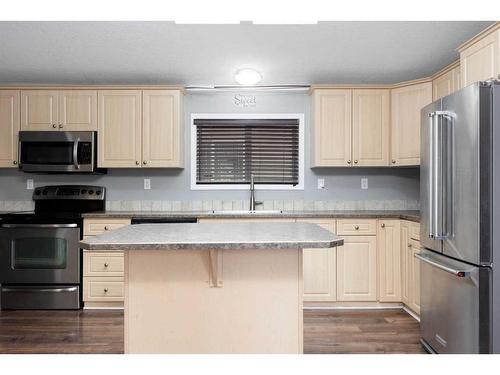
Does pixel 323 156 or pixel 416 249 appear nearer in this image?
pixel 416 249

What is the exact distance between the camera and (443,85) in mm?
3123

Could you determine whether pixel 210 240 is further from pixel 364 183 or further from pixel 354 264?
pixel 364 183

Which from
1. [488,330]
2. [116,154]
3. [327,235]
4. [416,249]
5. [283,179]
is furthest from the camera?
[283,179]

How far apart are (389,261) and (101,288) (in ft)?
8.44

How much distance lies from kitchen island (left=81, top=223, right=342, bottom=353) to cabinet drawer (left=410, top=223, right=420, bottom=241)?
1.61 m

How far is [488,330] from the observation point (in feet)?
6.12

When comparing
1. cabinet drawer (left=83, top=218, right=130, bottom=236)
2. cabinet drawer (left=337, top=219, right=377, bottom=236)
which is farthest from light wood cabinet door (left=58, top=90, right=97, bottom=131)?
cabinet drawer (left=337, top=219, right=377, bottom=236)

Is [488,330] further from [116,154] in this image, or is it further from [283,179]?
[116,154]

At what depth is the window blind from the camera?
153 inches

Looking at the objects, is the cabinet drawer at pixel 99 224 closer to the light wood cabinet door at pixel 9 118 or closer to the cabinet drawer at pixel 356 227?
the light wood cabinet door at pixel 9 118

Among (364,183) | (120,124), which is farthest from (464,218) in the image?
(120,124)

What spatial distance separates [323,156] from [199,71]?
1.41 meters

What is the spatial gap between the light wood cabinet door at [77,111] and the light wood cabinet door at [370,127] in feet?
8.27

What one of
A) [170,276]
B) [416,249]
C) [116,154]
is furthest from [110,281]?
[416,249]
